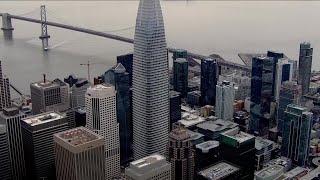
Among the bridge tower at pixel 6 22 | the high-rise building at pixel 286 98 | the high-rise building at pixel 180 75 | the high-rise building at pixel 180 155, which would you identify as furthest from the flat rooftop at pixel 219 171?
the bridge tower at pixel 6 22

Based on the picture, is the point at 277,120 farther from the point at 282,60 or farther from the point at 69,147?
the point at 69,147

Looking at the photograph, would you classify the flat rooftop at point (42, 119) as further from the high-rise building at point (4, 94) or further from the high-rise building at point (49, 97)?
the high-rise building at point (4, 94)

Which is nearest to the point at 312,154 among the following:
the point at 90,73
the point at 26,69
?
the point at 90,73

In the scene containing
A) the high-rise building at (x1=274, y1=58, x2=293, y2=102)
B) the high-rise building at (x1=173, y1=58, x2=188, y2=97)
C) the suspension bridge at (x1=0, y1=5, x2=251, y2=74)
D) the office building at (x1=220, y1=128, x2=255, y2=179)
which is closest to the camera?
the office building at (x1=220, y1=128, x2=255, y2=179)

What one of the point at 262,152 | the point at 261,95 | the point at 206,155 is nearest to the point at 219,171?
the point at 206,155

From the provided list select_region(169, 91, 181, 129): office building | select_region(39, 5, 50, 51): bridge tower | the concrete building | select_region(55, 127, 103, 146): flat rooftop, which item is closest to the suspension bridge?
select_region(39, 5, 50, 51): bridge tower

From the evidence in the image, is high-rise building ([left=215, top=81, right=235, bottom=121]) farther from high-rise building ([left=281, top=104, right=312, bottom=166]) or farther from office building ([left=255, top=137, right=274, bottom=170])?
high-rise building ([left=281, top=104, right=312, bottom=166])
